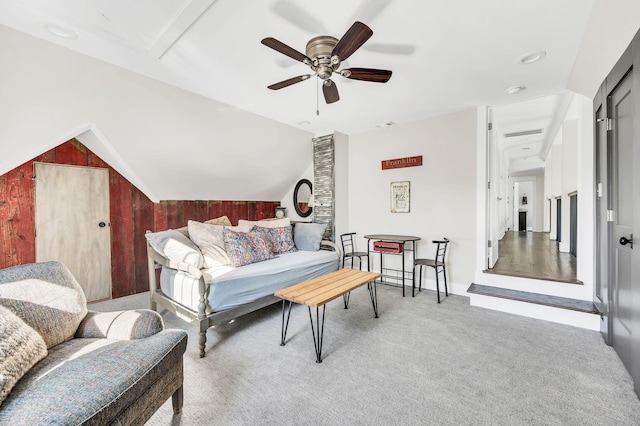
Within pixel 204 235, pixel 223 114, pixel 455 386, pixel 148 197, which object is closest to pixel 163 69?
pixel 223 114

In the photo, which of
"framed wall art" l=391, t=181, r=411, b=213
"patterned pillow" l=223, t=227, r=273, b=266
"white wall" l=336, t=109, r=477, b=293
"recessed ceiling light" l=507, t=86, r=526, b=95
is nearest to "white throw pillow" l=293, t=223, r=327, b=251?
"patterned pillow" l=223, t=227, r=273, b=266

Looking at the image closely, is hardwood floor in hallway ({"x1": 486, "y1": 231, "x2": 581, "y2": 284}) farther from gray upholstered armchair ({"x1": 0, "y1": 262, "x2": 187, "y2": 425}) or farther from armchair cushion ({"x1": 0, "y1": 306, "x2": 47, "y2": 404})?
armchair cushion ({"x1": 0, "y1": 306, "x2": 47, "y2": 404})

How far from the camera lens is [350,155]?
4.98 metres

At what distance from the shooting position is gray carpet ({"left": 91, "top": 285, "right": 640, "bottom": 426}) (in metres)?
1.64

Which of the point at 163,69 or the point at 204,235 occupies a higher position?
the point at 163,69

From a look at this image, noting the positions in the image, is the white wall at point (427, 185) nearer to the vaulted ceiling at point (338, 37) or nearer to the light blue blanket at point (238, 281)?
the vaulted ceiling at point (338, 37)

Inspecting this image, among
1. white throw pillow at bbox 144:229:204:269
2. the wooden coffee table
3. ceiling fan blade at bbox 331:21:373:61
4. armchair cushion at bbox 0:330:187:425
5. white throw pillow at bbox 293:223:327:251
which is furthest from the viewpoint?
white throw pillow at bbox 293:223:327:251

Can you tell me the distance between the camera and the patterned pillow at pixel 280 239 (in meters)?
3.86

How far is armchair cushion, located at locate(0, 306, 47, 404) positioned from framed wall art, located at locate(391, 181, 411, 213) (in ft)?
13.4

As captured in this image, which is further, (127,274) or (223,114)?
(127,274)

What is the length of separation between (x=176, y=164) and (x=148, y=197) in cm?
72

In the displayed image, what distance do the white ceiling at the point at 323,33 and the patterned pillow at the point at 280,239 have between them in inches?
70.4

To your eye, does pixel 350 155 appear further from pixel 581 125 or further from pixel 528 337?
pixel 528 337

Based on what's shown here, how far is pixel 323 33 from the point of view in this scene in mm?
2055
